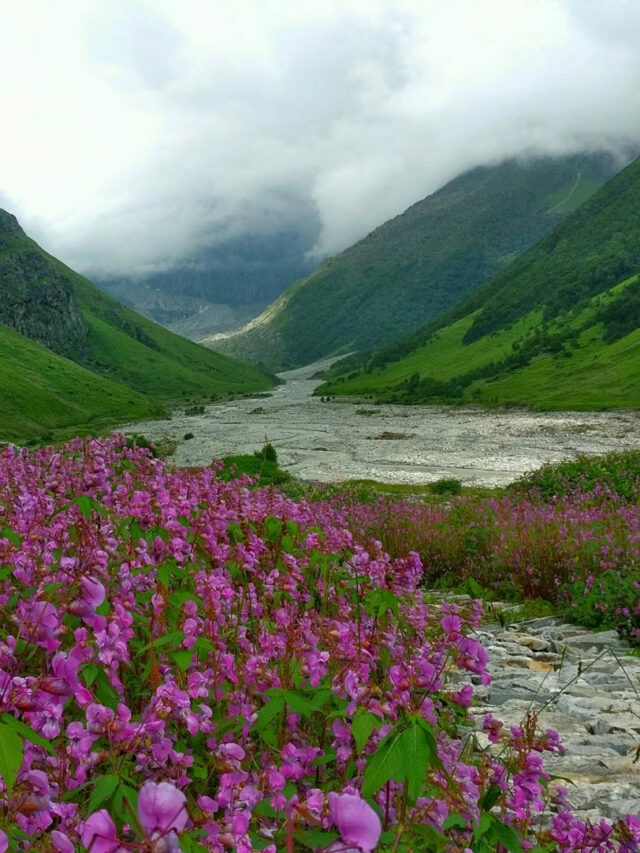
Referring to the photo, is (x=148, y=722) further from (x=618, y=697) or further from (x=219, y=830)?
(x=618, y=697)

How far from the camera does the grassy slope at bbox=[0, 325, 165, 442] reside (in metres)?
95.1

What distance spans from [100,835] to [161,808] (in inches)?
5.7

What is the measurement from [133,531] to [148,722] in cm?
252

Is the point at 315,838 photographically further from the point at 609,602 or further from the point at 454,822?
the point at 609,602

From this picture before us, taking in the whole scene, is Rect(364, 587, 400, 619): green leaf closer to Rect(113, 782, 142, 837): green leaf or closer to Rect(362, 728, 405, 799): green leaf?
Rect(362, 728, 405, 799): green leaf

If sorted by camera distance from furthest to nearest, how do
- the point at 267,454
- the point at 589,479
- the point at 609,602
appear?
the point at 589,479 < the point at 267,454 < the point at 609,602

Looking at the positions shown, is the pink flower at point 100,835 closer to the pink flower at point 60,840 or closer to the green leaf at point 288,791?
the pink flower at point 60,840

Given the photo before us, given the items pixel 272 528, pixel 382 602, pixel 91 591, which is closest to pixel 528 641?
pixel 272 528

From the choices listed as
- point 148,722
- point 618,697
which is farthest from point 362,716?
point 618,697

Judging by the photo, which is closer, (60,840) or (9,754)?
(60,840)

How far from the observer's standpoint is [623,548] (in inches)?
432

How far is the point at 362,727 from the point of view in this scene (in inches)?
85.1

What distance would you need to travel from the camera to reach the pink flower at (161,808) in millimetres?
1247

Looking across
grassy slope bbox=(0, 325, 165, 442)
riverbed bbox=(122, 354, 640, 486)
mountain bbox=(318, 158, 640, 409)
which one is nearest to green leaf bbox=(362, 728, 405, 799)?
riverbed bbox=(122, 354, 640, 486)
